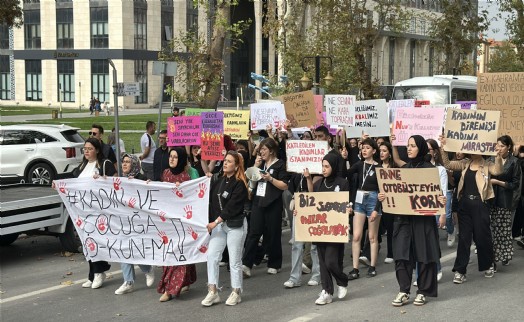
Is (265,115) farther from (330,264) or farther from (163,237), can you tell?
(330,264)

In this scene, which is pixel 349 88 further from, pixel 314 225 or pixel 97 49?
pixel 97 49

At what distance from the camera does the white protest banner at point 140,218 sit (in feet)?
31.3

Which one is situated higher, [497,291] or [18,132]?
[18,132]

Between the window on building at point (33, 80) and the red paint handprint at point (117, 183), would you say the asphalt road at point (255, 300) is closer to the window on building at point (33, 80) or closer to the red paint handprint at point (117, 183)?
the red paint handprint at point (117, 183)

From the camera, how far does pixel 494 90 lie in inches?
519

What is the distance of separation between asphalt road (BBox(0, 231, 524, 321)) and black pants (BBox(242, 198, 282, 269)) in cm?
29

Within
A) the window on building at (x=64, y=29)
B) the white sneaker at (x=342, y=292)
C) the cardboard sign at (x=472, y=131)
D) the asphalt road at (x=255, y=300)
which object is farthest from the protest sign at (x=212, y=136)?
the window on building at (x=64, y=29)

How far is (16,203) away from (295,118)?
213 inches

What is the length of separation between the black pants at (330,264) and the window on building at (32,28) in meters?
71.8

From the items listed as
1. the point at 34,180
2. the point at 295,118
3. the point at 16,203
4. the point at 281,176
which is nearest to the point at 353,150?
the point at 295,118

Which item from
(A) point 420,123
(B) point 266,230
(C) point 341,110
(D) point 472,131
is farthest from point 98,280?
(C) point 341,110

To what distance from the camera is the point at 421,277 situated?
30.6ft

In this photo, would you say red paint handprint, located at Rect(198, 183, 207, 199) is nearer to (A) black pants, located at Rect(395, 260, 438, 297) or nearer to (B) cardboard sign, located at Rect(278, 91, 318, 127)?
(A) black pants, located at Rect(395, 260, 438, 297)

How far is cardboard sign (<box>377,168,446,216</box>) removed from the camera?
360 inches
